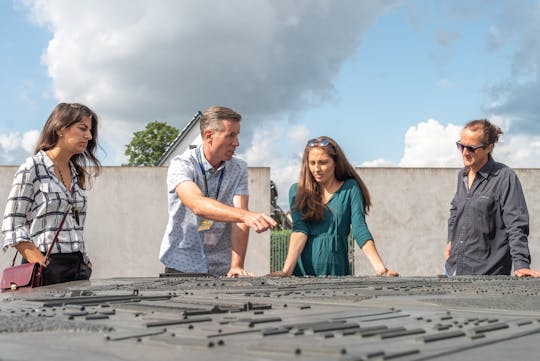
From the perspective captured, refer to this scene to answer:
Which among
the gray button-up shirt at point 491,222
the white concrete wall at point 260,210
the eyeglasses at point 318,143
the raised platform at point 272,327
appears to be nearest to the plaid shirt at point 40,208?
the raised platform at point 272,327

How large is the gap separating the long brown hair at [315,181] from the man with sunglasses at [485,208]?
2.30 ft

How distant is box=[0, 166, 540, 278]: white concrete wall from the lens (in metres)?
12.5

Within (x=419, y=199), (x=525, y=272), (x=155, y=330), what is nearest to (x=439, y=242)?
(x=419, y=199)

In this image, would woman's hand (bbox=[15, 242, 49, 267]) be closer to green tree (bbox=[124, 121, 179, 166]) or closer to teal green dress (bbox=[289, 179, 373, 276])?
teal green dress (bbox=[289, 179, 373, 276])

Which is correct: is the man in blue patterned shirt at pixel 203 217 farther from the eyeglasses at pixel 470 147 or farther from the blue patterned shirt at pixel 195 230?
the eyeglasses at pixel 470 147

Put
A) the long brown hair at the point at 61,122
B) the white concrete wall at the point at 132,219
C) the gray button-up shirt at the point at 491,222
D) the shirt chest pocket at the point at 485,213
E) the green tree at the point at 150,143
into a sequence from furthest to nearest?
A: the green tree at the point at 150,143, the white concrete wall at the point at 132,219, the shirt chest pocket at the point at 485,213, the gray button-up shirt at the point at 491,222, the long brown hair at the point at 61,122

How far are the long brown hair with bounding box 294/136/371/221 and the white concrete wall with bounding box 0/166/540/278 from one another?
793 centimetres

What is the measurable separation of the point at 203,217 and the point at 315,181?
808mm

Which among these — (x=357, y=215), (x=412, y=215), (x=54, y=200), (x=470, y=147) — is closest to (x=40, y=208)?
(x=54, y=200)

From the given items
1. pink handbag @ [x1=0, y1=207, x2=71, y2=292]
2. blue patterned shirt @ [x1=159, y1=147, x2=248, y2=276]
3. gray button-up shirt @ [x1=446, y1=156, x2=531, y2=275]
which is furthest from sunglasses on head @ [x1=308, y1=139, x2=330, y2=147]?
pink handbag @ [x1=0, y1=207, x2=71, y2=292]

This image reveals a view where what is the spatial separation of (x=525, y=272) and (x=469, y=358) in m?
3.22

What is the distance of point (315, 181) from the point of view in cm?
443

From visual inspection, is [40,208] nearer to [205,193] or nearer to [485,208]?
[205,193]

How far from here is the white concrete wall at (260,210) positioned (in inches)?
493
